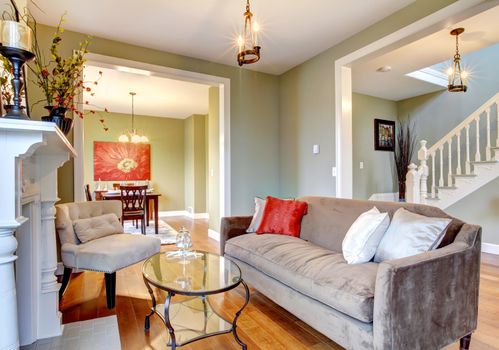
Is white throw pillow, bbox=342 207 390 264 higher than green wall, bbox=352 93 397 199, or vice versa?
green wall, bbox=352 93 397 199

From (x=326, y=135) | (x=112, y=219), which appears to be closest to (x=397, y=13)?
(x=326, y=135)

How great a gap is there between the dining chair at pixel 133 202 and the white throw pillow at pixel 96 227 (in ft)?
6.83

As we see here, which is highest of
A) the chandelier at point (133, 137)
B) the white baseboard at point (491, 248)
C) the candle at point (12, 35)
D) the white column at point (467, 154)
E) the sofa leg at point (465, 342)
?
the chandelier at point (133, 137)

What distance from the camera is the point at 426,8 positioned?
8.39 feet

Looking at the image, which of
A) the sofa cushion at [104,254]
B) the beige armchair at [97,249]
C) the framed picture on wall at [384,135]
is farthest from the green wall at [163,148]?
the sofa cushion at [104,254]

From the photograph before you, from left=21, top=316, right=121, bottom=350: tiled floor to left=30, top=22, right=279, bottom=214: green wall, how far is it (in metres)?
2.42

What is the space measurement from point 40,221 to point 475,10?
3590mm

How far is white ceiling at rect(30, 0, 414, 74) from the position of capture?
269 cm

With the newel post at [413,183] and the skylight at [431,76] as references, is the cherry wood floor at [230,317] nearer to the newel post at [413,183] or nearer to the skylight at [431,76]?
the newel post at [413,183]

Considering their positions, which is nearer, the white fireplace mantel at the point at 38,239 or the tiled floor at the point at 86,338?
the white fireplace mantel at the point at 38,239

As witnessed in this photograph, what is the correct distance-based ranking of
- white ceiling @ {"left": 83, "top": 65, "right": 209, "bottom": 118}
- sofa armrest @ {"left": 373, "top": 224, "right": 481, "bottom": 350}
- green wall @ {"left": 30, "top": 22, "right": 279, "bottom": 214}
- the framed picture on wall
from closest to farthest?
sofa armrest @ {"left": 373, "top": 224, "right": 481, "bottom": 350} → green wall @ {"left": 30, "top": 22, "right": 279, "bottom": 214} → white ceiling @ {"left": 83, "top": 65, "right": 209, "bottom": 118} → the framed picture on wall

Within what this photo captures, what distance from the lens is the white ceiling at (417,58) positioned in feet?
10.2

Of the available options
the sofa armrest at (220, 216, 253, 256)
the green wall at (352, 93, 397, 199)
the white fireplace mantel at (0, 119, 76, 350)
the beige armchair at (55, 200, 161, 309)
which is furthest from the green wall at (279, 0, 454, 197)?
Answer: the white fireplace mantel at (0, 119, 76, 350)

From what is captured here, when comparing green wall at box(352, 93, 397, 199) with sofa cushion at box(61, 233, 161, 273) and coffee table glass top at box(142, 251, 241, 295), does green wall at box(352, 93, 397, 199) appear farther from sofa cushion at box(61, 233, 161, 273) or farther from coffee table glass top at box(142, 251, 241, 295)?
sofa cushion at box(61, 233, 161, 273)
